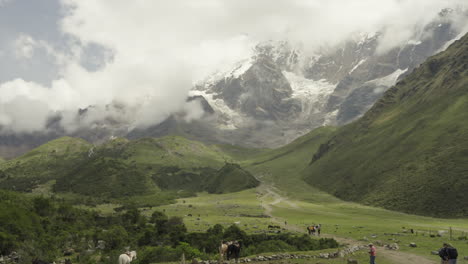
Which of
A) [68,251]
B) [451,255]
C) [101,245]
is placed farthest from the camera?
[101,245]

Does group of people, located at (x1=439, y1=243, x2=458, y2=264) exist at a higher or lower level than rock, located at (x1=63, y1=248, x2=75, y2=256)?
higher

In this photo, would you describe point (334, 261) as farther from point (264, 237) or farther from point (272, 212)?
point (272, 212)

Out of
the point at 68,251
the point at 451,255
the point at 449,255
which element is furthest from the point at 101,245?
the point at 451,255

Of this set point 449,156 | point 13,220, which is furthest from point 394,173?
point 13,220

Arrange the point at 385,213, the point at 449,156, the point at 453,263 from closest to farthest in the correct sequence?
1. the point at 453,263
2. the point at 385,213
3. the point at 449,156

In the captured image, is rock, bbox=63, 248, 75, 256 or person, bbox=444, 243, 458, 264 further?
rock, bbox=63, 248, 75, 256

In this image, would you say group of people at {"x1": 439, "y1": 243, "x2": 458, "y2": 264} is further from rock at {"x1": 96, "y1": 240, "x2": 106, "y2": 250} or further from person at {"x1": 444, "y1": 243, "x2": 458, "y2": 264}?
rock at {"x1": 96, "y1": 240, "x2": 106, "y2": 250}

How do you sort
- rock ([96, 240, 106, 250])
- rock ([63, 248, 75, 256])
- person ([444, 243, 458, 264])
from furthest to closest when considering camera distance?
rock ([96, 240, 106, 250]) < rock ([63, 248, 75, 256]) < person ([444, 243, 458, 264])

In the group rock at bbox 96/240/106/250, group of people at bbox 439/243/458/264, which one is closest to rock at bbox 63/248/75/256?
rock at bbox 96/240/106/250

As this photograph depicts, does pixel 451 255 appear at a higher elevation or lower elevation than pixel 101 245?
higher

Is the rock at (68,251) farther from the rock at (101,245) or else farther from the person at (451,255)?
the person at (451,255)

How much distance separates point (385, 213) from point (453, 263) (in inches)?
4869

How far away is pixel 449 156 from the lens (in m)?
173

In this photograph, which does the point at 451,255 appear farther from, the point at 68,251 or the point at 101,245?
the point at 101,245
